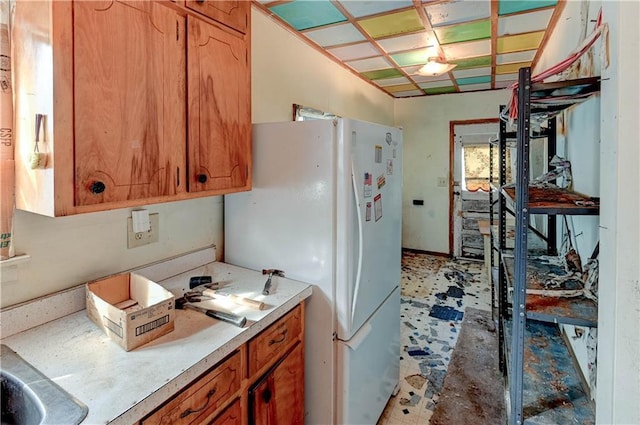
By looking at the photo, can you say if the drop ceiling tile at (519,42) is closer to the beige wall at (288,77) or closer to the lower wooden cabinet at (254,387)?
the beige wall at (288,77)

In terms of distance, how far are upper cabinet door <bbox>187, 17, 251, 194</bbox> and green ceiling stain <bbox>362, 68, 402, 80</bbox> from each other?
244cm

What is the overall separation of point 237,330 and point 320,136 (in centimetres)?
88

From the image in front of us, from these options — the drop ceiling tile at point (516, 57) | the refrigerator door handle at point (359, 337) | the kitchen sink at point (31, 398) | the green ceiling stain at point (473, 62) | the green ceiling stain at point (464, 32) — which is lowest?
the refrigerator door handle at point (359, 337)

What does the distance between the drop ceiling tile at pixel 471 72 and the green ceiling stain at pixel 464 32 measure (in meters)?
0.95

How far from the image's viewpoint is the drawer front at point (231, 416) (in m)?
1.13

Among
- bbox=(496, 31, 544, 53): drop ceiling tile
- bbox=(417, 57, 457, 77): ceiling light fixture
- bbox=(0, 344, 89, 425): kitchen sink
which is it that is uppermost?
bbox=(496, 31, 544, 53): drop ceiling tile

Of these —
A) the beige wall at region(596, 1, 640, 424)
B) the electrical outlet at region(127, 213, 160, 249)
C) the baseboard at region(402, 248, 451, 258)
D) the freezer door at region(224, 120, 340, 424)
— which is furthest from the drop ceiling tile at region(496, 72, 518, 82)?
the electrical outlet at region(127, 213, 160, 249)

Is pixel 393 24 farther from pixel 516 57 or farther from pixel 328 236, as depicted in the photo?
pixel 328 236

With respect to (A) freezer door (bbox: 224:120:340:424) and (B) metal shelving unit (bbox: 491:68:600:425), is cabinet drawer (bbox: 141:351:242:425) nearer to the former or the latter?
(A) freezer door (bbox: 224:120:340:424)

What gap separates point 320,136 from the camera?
1.58 meters

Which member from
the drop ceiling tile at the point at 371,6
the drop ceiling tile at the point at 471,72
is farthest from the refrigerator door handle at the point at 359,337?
the drop ceiling tile at the point at 471,72

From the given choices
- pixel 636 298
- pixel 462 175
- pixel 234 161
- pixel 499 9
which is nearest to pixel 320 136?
pixel 234 161

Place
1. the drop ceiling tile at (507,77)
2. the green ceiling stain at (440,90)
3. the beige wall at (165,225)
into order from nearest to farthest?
the beige wall at (165,225)
the drop ceiling tile at (507,77)
the green ceiling stain at (440,90)

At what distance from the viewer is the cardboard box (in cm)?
108
